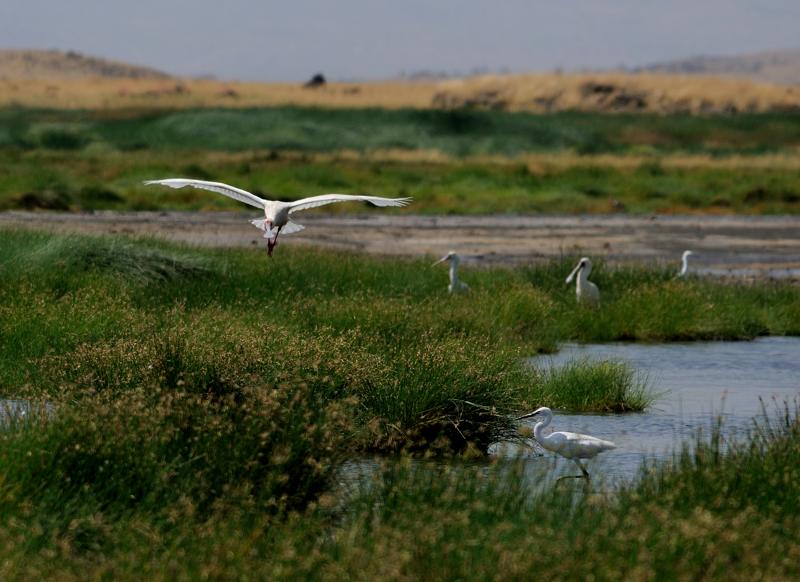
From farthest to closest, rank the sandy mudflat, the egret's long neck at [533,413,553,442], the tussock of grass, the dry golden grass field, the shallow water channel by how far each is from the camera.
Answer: the dry golden grass field
the sandy mudflat
the tussock of grass
the shallow water channel
the egret's long neck at [533,413,553,442]

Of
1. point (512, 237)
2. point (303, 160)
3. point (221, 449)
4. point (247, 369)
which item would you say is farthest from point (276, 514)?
point (303, 160)

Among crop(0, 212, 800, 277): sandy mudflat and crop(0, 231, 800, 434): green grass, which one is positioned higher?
crop(0, 231, 800, 434): green grass

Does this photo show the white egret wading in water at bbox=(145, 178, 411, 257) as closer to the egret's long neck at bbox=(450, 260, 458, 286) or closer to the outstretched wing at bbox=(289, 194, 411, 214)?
the outstretched wing at bbox=(289, 194, 411, 214)

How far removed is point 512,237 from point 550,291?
1836 cm

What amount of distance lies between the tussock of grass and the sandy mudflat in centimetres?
1539

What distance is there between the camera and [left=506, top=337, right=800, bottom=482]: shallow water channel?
39.7ft

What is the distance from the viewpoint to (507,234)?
40.8m

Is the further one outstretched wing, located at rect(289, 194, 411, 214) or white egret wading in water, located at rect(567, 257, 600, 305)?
white egret wading in water, located at rect(567, 257, 600, 305)

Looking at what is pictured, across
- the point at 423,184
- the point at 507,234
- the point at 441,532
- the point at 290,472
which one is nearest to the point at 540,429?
the point at 290,472

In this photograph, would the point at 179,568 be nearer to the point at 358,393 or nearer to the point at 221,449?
the point at 221,449

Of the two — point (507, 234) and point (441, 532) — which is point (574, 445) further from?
point (507, 234)

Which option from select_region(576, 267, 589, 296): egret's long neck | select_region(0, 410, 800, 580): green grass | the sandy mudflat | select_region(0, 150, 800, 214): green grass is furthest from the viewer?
select_region(0, 150, 800, 214): green grass

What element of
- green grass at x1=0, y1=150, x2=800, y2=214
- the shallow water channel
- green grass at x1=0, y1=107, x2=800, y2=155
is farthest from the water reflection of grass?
green grass at x1=0, y1=107, x2=800, y2=155

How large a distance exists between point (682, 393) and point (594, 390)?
2005mm
